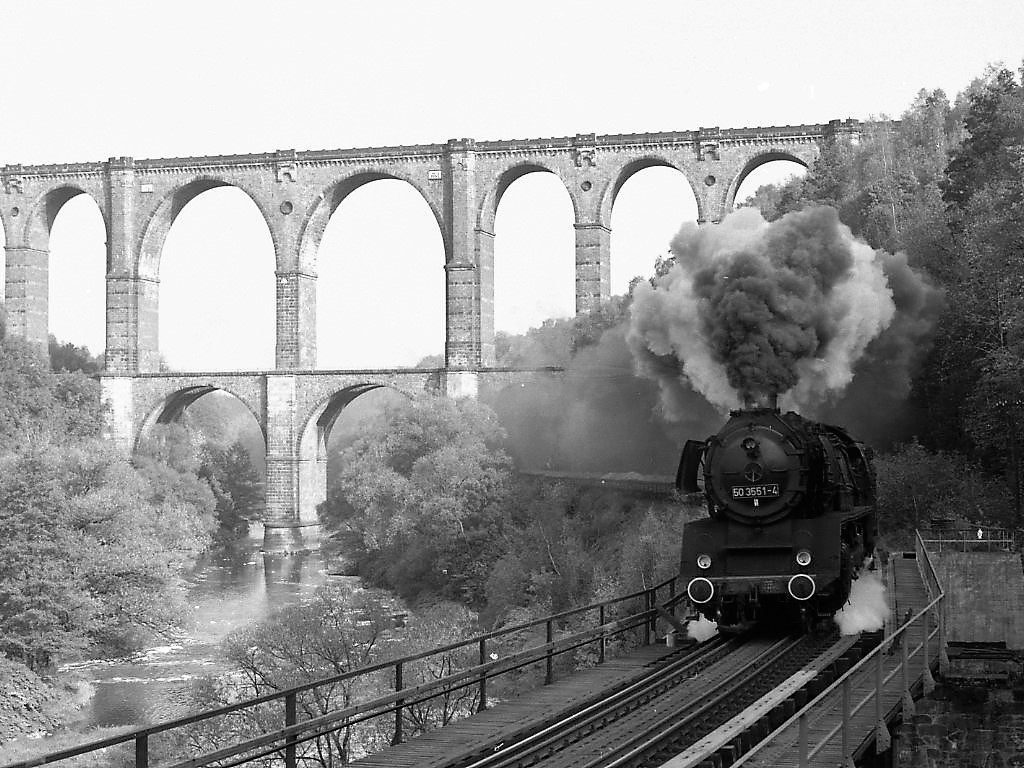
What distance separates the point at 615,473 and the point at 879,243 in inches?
522

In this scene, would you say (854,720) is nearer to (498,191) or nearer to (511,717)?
(511,717)

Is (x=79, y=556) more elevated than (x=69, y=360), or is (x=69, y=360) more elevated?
(x=69, y=360)

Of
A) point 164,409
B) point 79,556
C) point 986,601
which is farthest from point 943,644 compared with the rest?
point 164,409

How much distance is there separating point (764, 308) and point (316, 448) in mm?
41351

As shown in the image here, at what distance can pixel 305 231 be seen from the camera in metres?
56.6

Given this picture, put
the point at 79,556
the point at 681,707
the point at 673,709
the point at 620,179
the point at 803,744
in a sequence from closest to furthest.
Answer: the point at 803,744 → the point at 681,707 → the point at 673,709 → the point at 79,556 → the point at 620,179

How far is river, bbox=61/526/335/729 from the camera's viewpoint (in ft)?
102

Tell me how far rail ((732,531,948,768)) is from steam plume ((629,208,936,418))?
13.6 ft

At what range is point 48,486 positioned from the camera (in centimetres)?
3775

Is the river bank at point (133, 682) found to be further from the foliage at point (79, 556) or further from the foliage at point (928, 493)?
the foliage at point (928, 493)

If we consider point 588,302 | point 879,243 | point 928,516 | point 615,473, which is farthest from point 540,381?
point 928,516

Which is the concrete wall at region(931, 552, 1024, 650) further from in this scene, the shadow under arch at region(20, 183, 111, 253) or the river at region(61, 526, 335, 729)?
the shadow under arch at region(20, 183, 111, 253)

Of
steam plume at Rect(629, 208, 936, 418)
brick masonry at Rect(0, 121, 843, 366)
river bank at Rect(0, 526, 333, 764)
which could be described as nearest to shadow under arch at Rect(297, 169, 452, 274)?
brick masonry at Rect(0, 121, 843, 366)

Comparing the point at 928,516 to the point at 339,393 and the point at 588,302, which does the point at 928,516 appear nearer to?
the point at 588,302
